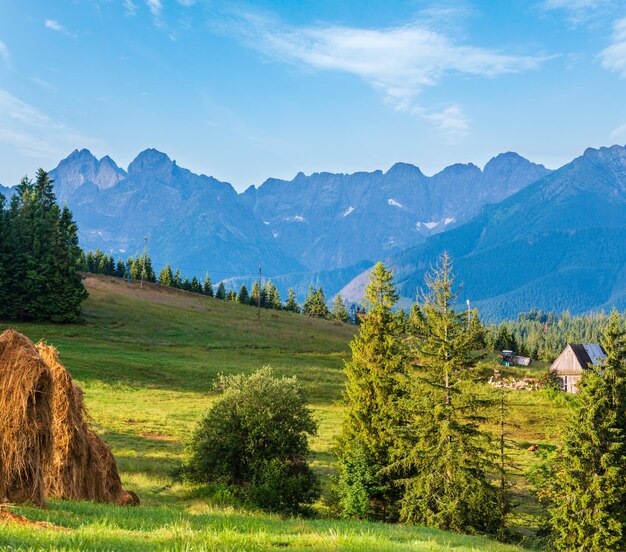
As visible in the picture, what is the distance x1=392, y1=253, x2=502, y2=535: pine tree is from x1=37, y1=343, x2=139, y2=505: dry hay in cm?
1515

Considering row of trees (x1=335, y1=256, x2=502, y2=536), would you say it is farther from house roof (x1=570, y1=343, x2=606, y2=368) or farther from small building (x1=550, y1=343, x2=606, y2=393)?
house roof (x1=570, y1=343, x2=606, y2=368)

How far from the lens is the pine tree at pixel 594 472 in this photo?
26.2 m

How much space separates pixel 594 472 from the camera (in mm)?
27094

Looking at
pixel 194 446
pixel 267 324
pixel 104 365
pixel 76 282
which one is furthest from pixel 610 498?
pixel 267 324

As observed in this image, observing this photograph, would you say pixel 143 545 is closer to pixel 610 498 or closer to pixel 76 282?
pixel 610 498

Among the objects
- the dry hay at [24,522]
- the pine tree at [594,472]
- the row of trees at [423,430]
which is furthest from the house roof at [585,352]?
the dry hay at [24,522]

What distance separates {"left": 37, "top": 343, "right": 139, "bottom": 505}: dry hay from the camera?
20641mm

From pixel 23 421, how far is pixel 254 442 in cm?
1676

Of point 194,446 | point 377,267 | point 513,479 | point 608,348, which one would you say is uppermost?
point 377,267

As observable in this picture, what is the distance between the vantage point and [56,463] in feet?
68.1

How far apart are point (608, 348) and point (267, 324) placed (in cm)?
11107

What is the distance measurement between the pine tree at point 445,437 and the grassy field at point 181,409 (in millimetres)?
2162

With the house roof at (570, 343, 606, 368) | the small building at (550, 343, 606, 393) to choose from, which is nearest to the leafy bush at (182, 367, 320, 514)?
the small building at (550, 343, 606, 393)

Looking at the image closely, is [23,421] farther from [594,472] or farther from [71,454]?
[594,472]
